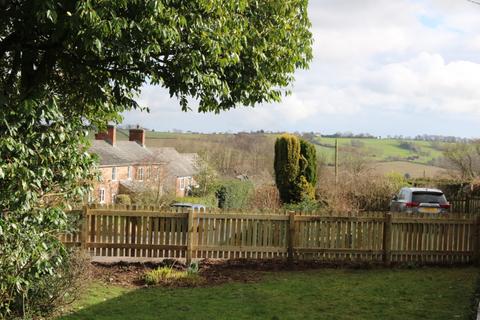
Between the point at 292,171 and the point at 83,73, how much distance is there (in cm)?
1794

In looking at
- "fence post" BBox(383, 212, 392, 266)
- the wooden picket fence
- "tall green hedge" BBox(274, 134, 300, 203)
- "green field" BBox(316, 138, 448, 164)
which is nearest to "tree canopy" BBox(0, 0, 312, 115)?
the wooden picket fence

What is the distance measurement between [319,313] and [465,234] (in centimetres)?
586

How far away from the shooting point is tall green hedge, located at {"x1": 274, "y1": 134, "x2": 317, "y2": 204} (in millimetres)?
24203

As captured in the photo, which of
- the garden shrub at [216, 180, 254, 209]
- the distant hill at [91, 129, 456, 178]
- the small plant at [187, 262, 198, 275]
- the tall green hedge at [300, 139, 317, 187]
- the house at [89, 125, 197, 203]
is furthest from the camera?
the distant hill at [91, 129, 456, 178]

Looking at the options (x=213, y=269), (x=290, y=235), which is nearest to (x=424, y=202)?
(x=290, y=235)

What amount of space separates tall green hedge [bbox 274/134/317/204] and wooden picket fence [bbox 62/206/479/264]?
1225 centimetres

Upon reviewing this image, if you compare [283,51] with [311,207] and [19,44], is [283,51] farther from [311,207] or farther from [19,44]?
[311,207]

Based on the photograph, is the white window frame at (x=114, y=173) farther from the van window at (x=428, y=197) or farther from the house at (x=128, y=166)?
the van window at (x=428, y=197)

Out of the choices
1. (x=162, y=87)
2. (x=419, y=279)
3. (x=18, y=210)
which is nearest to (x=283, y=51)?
(x=162, y=87)

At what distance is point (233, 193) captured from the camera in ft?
115

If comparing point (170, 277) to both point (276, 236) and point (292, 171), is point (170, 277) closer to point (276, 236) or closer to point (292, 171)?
point (276, 236)

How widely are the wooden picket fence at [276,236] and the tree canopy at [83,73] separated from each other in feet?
13.1

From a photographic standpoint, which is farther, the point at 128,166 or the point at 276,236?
the point at 128,166

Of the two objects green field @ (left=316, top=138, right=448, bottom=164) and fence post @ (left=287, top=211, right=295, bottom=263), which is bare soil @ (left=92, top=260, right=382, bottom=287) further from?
green field @ (left=316, top=138, right=448, bottom=164)
